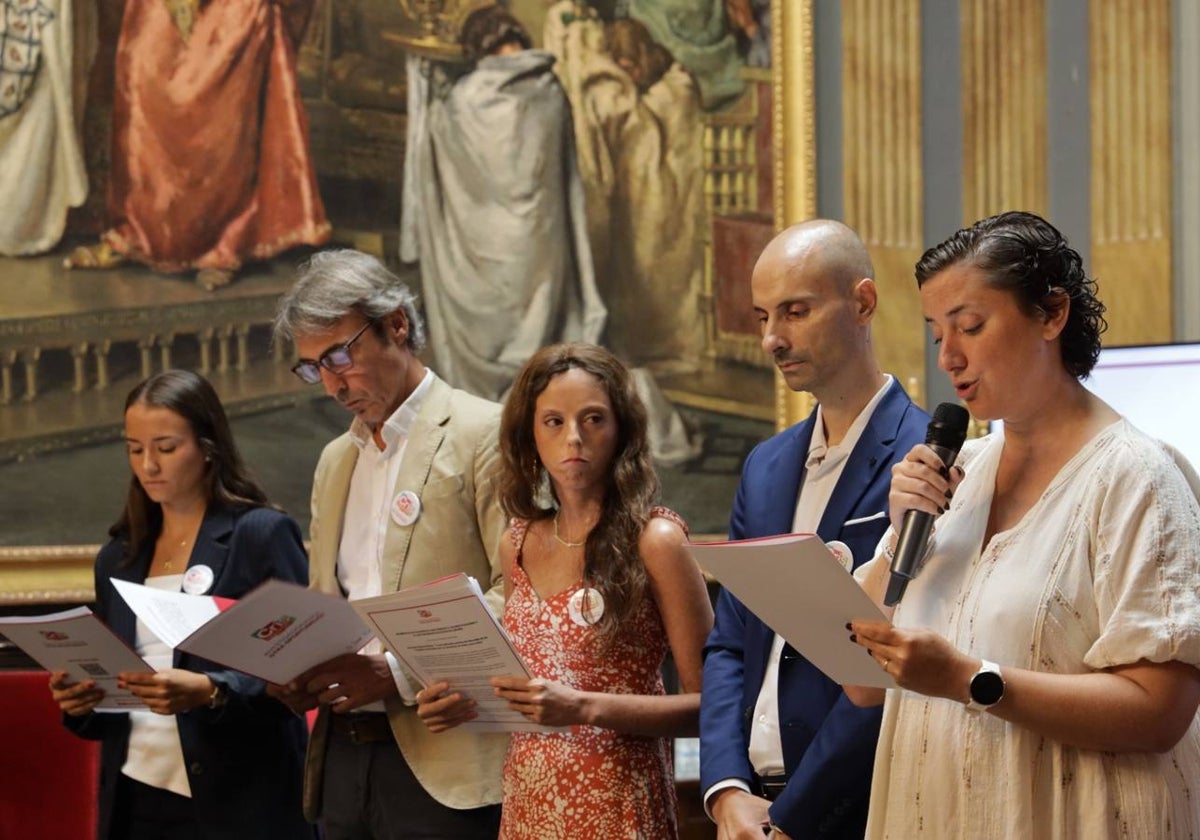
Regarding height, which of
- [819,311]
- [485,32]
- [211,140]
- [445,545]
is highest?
[485,32]

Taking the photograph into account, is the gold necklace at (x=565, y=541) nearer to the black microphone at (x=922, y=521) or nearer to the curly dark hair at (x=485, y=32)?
the black microphone at (x=922, y=521)

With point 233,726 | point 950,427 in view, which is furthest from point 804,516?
point 233,726

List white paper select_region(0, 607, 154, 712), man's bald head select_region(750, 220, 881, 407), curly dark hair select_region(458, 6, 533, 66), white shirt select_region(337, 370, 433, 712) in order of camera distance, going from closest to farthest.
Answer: man's bald head select_region(750, 220, 881, 407) < white paper select_region(0, 607, 154, 712) < white shirt select_region(337, 370, 433, 712) < curly dark hair select_region(458, 6, 533, 66)

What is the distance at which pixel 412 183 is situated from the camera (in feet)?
19.3

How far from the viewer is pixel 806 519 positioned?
2916mm

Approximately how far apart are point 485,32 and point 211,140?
3.76 feet

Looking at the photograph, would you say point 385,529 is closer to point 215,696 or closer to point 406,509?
point 406,509

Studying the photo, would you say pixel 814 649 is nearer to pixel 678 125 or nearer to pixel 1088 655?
pixel 1088 655

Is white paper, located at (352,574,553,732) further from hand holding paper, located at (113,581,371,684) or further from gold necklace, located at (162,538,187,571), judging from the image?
gold necklace, located at (162,538,187,571)

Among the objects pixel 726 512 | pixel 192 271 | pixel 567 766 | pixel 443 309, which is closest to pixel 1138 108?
pixel 726 512

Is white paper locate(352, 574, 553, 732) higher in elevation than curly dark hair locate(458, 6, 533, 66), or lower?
lower

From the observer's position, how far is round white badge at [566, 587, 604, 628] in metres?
3.02

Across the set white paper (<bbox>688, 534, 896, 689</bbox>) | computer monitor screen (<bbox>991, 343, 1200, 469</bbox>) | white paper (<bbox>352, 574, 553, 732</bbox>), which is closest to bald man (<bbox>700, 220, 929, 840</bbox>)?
white paper (<bbox>688, 534, 896, 689</bbox>)

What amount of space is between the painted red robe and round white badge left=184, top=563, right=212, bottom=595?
2.28 m
